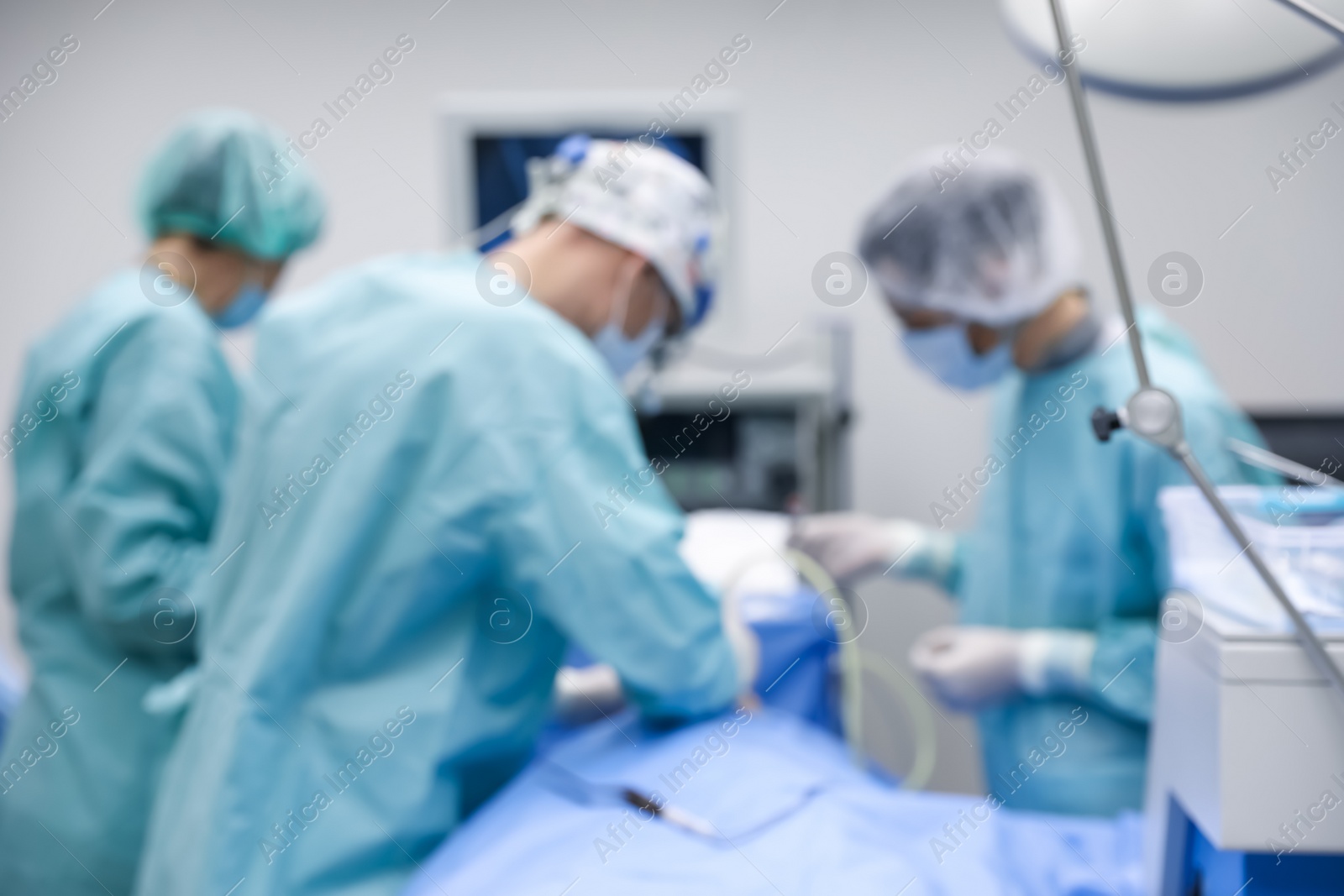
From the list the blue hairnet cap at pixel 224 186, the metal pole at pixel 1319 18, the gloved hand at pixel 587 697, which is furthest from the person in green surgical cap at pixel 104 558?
Answer: the metal pole at pixel 1319 18

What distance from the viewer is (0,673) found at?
7.39ft

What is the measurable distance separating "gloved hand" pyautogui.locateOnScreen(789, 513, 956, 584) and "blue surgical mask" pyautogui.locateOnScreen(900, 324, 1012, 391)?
31 cm

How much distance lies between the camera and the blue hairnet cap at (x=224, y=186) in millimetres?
1550

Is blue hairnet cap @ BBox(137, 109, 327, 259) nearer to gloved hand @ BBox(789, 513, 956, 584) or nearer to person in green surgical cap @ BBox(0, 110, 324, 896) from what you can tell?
person in green surgical cap @ BBox(0, 110, 324, 896)

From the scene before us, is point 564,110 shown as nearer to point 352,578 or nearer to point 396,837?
point 352,578

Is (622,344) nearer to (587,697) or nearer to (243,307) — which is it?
(587,697)

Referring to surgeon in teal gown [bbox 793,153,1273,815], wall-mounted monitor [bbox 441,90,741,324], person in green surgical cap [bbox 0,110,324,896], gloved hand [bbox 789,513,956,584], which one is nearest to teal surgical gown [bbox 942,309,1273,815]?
surgeon in teal gown [bbox 793,153,1273,815]

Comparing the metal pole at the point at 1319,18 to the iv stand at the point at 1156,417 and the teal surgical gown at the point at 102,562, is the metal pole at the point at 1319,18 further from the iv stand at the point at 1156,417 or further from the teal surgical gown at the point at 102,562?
the teal surgical gown at the point at 102,562

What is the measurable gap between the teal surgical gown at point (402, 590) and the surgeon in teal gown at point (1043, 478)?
2.08 ft

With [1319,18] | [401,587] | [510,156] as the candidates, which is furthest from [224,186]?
[1319,18]

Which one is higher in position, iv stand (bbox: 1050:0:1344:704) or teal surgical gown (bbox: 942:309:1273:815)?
iv stand (bbox: 1050:0:1344:704)

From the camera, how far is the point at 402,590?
2.88 feet

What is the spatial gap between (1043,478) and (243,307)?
4.49ft

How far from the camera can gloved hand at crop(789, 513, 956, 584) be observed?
1693 millimetres
